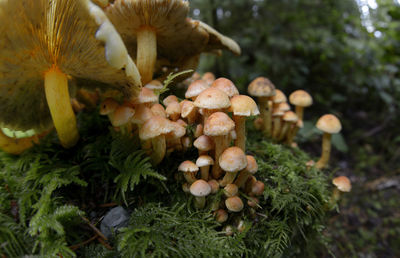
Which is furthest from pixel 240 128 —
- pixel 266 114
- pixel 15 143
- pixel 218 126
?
pixel 15 143

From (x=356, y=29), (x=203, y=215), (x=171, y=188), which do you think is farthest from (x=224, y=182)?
(x=356, y=29)

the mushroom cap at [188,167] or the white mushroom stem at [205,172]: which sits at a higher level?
the mushroom cap at [188,167]

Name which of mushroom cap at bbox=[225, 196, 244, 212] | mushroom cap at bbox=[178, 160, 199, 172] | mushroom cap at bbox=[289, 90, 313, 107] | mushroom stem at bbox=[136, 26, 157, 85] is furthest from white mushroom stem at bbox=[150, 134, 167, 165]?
mushroom cap at bbox=[289, 90, 313, 107]

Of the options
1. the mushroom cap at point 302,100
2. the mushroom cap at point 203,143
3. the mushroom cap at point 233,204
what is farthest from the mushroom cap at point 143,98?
the mushroom cap at point 302,100

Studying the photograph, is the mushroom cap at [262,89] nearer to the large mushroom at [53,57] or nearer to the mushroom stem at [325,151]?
the mushroom stem at [325,151]

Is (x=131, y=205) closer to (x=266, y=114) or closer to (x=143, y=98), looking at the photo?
(x=143, y=98)

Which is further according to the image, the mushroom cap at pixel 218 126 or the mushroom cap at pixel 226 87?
the mushroom cap at pixel 226 87

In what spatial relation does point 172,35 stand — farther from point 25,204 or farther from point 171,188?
point 25,204
